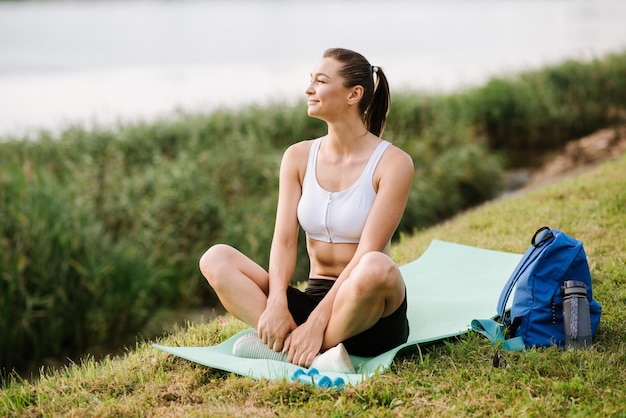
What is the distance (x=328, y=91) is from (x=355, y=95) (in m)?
0.13

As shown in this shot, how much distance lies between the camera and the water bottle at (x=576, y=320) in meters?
2.94

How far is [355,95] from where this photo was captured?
3086 mm

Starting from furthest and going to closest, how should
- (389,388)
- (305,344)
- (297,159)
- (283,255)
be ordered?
(297,159)
(283,255)
(305,344)
(389,388)

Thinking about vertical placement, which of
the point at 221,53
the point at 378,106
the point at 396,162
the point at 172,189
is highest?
the point at 221,53

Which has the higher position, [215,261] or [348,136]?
[348,136]

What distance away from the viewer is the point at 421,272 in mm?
4176

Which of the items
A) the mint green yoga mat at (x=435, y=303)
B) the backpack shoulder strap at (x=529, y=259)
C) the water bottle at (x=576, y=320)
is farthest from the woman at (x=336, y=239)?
the water bottle at (x=576, y=320)

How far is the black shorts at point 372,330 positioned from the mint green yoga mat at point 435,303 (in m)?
0.04

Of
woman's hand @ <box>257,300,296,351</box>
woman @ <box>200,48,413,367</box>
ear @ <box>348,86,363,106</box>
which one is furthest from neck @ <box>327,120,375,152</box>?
woman's hand @ <box>257,300,296,351</box>

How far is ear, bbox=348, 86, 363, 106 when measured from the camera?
3068mm

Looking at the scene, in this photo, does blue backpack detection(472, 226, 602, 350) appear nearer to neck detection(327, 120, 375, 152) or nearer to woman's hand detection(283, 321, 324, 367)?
woman's hand detection(283, 321, 324, 367)

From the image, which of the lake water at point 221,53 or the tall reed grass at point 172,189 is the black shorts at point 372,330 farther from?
the lake water at point 221,53

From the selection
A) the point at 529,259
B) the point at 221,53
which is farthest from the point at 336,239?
the point at 221,53

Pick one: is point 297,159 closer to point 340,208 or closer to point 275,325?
point 340,208
